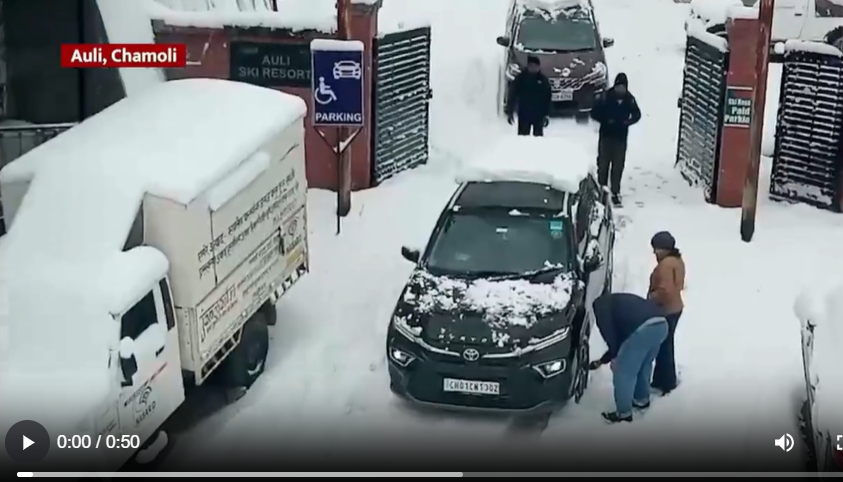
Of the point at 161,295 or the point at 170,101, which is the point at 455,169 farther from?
the point at 161,295

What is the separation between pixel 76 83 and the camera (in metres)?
15.5

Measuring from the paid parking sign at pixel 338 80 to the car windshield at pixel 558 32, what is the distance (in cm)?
614

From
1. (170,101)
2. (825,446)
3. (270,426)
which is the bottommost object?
(270,426)

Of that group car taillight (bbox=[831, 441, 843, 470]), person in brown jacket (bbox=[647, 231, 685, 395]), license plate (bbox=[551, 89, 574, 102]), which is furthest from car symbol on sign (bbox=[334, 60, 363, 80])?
car taillight (bbox=[831, 441, 843, 470])

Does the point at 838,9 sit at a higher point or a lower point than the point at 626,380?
higher

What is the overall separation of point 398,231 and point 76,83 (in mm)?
4839

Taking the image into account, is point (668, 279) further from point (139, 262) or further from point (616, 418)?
point (139, 262)

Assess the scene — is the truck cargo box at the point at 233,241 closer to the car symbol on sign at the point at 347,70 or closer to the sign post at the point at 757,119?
the car symbol on sign at the point at 347,70

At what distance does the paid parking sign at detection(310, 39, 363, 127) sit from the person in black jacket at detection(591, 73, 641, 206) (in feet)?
10.5

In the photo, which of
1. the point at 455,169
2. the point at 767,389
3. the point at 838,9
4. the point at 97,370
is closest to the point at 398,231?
the point at 455,169

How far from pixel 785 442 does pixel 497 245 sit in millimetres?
2852

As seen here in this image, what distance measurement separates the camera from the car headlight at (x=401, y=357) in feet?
31.1

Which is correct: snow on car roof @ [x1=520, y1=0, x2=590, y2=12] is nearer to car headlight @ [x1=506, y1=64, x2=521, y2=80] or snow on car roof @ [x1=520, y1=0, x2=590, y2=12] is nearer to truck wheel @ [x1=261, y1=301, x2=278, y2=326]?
car headlight @ [x1=506, y1=64, x2=521, y2=80]

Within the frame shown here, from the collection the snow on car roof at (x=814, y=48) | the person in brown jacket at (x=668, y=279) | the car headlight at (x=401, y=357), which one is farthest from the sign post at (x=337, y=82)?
the snow on car roof at (x=814, y=48)
